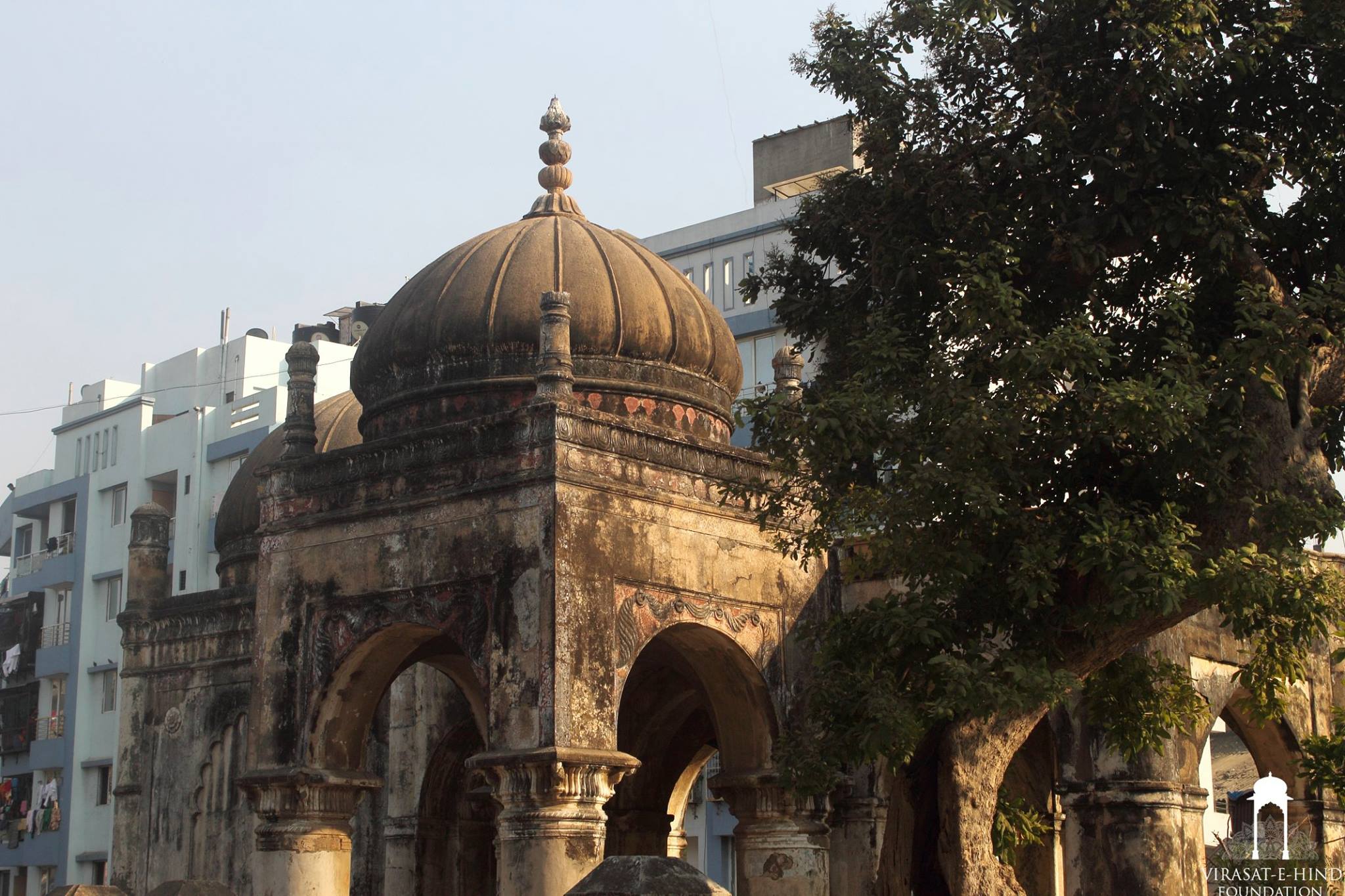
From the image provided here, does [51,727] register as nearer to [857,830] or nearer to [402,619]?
[402,619]

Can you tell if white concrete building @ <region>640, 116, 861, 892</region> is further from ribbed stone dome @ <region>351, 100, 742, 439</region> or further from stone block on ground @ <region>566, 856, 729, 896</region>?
stone block on ground @ <region>566, 856, 729, 896</region>

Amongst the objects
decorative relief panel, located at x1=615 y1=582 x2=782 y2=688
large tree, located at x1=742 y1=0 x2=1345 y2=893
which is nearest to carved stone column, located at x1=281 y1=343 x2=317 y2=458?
decorative relief panel, located at x1=615 y1=582 x2=782 y2=688

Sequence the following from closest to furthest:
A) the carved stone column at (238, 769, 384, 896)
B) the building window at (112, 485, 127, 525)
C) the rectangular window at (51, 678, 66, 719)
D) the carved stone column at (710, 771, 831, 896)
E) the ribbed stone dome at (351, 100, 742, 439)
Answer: the carved stone column at (238, 769, 384, 896)
the carved stone column at (710, 771, 831, 896)
the ribbed stone dome at (351, 100, 742, 439)
the building window at (112, 485, 127, 525)
the rectangular window at (51, 678, 66, 719)

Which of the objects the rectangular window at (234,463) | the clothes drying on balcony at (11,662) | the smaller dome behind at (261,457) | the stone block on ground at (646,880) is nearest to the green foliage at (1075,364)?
the stone block on ground at (646,880)

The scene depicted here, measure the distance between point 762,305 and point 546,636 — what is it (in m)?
24.2

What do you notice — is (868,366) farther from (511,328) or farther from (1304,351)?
(511,328)

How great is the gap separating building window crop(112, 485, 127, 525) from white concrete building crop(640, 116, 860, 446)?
1267 cm

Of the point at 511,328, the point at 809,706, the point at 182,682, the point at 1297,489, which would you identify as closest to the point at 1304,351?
the point at 1297,489

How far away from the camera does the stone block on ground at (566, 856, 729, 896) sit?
8.80 m

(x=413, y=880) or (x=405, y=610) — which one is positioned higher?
(x=405, y=610)

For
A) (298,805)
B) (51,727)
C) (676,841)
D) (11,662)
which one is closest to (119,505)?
(11,662)

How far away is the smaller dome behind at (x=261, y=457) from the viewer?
20.3 meters

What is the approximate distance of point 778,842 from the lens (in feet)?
48.4

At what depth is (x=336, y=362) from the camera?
1453 inches
